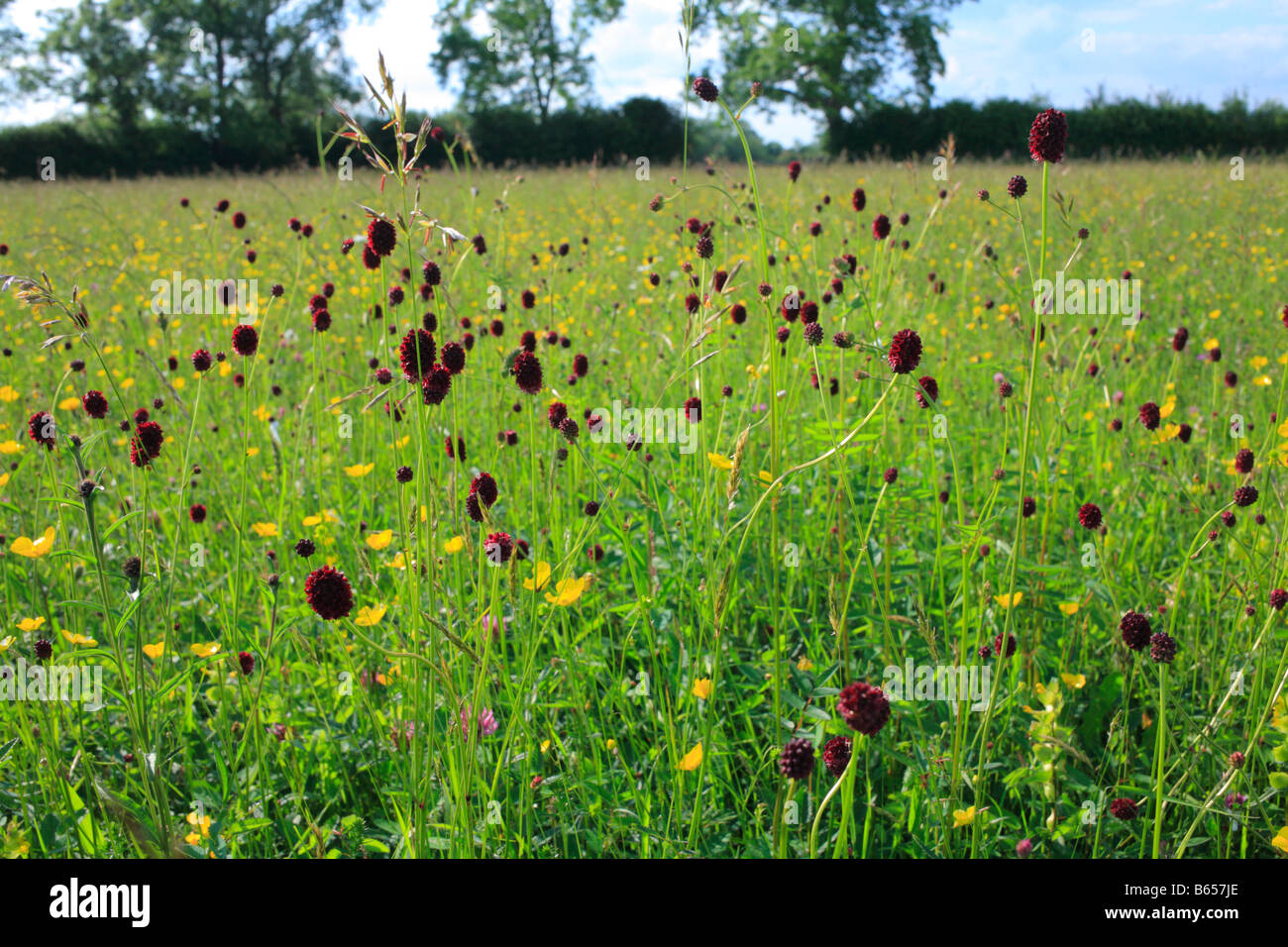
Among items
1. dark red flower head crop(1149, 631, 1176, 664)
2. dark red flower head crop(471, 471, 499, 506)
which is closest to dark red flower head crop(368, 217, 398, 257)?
dark red flower head crop(471, 471, 499, 506)

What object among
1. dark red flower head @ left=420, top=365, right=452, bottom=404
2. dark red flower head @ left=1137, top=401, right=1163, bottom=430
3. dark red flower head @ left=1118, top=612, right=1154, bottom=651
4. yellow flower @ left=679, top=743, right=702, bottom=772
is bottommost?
yellow flower @ left=679, top=743, right=702, bottom=772

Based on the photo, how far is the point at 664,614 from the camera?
1.54 m

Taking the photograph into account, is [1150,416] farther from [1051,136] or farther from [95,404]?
[95,404]

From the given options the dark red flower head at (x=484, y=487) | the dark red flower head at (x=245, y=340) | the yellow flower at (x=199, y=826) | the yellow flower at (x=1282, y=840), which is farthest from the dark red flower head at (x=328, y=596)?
the yellow flower at (x=1282, y=840)

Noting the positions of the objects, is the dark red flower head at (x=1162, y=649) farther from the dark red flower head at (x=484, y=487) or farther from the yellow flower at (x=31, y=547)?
the yellow flower at (x=31, y=547)

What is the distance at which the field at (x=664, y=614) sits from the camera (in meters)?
1.07

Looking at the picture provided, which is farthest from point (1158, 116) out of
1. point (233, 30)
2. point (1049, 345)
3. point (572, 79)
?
point (233, 30)

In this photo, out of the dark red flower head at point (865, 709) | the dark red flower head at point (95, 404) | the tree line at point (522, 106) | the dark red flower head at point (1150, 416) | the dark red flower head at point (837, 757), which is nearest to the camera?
the dark red flower head at point (865, 709)

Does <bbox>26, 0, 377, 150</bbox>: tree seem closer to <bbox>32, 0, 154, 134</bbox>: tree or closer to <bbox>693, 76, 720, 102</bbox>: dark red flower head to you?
<bbox>32, 0, 154, 134</bbox>: tree

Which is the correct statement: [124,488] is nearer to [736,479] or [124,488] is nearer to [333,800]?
[333,800]

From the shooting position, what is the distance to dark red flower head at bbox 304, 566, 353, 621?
0.89 meters

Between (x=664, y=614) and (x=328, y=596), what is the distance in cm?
76

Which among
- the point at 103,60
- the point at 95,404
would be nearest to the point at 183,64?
the point at 103,60

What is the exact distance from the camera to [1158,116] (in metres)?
20.5
